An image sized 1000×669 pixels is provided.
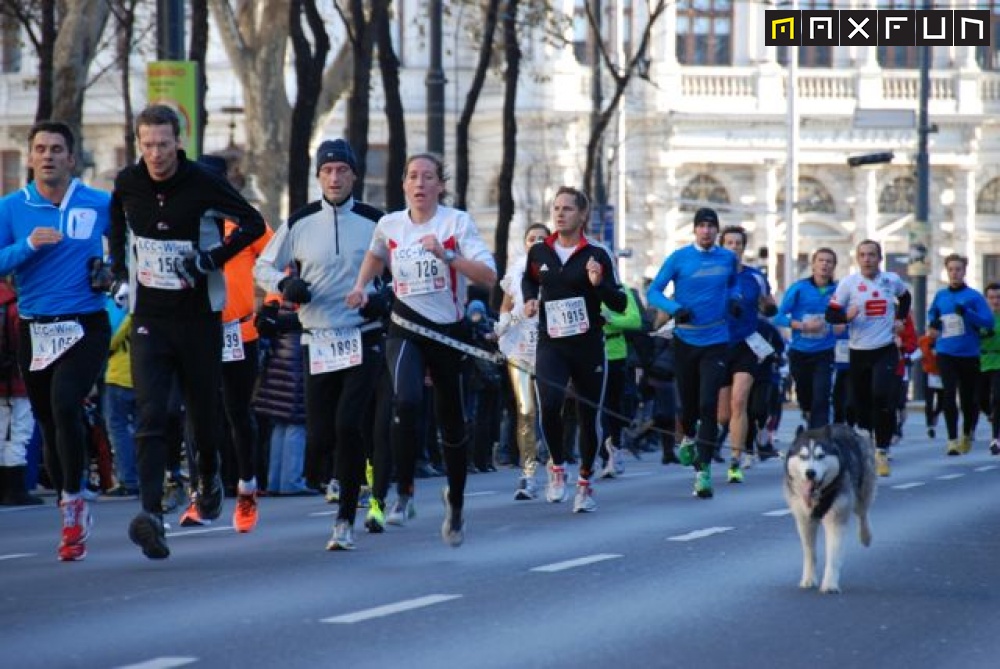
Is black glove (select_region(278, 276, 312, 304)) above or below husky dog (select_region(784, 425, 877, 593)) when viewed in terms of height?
above

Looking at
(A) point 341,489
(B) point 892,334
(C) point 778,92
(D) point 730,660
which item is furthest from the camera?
(C) point 778,92

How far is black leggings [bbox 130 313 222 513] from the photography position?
1152cm

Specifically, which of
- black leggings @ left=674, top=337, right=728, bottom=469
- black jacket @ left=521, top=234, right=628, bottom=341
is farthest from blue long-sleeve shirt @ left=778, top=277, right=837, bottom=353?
black jacket @ left=521, top=234, right=628, bottom=341

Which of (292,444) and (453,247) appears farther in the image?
(292,444)

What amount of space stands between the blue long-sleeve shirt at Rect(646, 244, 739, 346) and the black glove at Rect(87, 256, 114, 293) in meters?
6.43

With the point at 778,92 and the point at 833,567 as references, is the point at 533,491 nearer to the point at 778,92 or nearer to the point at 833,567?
the point at 833,567

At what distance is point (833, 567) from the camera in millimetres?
10859

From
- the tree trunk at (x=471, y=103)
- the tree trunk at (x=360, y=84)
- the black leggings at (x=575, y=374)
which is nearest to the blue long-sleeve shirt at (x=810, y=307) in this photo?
the tree trunk at (x=360, y=84)

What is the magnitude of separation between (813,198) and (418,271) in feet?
216

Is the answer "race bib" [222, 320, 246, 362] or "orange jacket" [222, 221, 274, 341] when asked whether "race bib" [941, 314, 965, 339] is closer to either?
"orange jacket" [222, 221, 274, 341]

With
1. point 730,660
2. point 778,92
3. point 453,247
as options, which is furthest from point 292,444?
point 778,92

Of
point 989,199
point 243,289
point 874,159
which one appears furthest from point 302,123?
point 989,199

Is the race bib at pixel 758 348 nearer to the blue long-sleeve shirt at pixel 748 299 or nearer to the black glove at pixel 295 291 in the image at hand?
the blue long-sleeve shirt at pixel 748 299

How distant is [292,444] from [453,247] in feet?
19.2
